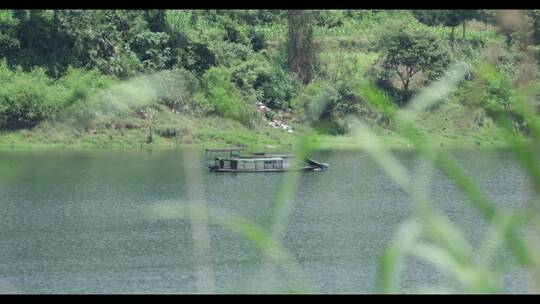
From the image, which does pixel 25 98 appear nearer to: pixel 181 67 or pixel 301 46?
pixel 181 67

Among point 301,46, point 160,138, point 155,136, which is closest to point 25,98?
point 155,136

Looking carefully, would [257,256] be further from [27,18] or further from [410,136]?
[27,18]

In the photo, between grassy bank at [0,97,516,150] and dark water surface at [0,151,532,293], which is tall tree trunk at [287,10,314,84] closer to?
grassy bank at [0,97,516,150]

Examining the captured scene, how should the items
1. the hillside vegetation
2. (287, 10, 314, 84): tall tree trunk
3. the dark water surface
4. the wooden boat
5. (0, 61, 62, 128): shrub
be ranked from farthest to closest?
1. (287, 10, 314, 84): tall tree trunk
2. the hillside vegetation
3. (0, 61, 62, 128): shrub
4. the wooden boat
5. the dark water surface

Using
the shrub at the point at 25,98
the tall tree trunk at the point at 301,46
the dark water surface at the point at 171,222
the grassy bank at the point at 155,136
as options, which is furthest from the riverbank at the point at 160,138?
the tall tree trunk at the point at 301,46

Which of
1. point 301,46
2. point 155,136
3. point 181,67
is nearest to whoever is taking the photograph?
point 155,136

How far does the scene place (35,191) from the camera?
52.1 feet

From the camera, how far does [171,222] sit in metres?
13.5

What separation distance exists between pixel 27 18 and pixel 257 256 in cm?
1297

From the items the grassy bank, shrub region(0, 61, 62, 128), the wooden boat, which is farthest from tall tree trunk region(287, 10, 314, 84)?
shrub region(0, 61, 62, 128)

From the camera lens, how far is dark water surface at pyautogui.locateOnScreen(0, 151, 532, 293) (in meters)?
9.70

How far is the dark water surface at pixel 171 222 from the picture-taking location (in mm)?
9703

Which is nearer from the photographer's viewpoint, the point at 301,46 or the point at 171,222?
the point at 171,222

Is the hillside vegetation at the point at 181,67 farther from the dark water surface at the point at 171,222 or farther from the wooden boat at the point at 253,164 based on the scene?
the wooden boat at the point at 253,164
